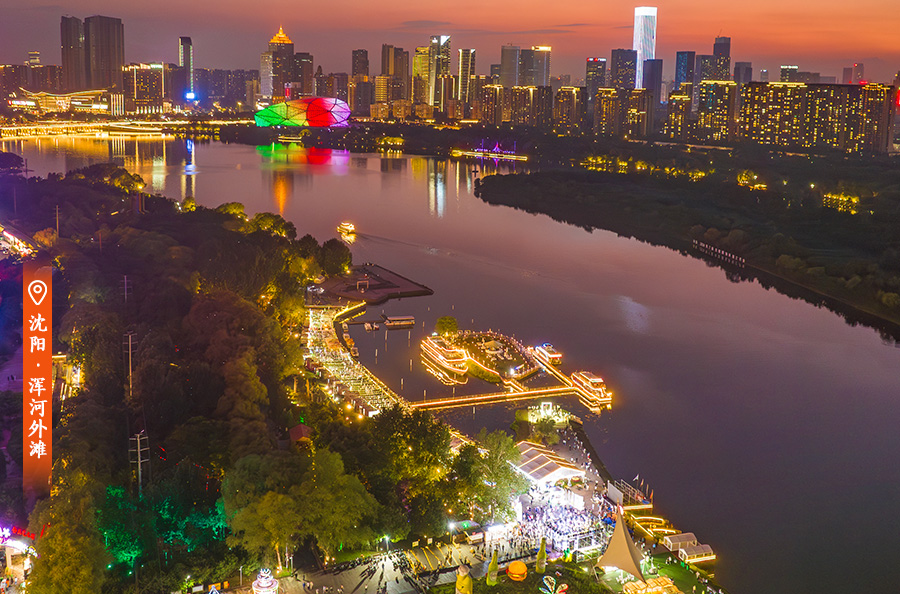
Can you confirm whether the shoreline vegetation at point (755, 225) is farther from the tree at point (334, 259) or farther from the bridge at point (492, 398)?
the tree at point (334, 259)

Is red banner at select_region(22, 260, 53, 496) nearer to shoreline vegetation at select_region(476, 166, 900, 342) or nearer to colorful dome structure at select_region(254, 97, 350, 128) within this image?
shoreline vegetation at select_region(476, 166, 900, 342)

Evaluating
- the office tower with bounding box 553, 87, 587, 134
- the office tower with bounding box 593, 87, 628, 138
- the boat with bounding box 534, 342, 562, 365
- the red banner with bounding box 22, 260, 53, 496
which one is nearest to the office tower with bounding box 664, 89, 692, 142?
the office tower with bounding box 593, 87, 628, 138

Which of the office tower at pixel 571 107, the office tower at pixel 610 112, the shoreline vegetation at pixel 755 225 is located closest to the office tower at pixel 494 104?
the office tower at pixel 571 107

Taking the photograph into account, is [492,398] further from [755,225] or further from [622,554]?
[755,225]

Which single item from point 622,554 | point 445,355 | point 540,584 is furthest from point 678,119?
point 540,584

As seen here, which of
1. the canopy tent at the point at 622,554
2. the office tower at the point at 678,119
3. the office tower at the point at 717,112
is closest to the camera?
the canopy tent at the point at 622,554

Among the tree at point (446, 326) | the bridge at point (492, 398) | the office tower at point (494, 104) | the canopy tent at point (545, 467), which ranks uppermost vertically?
the office tower at point (494, 104)
